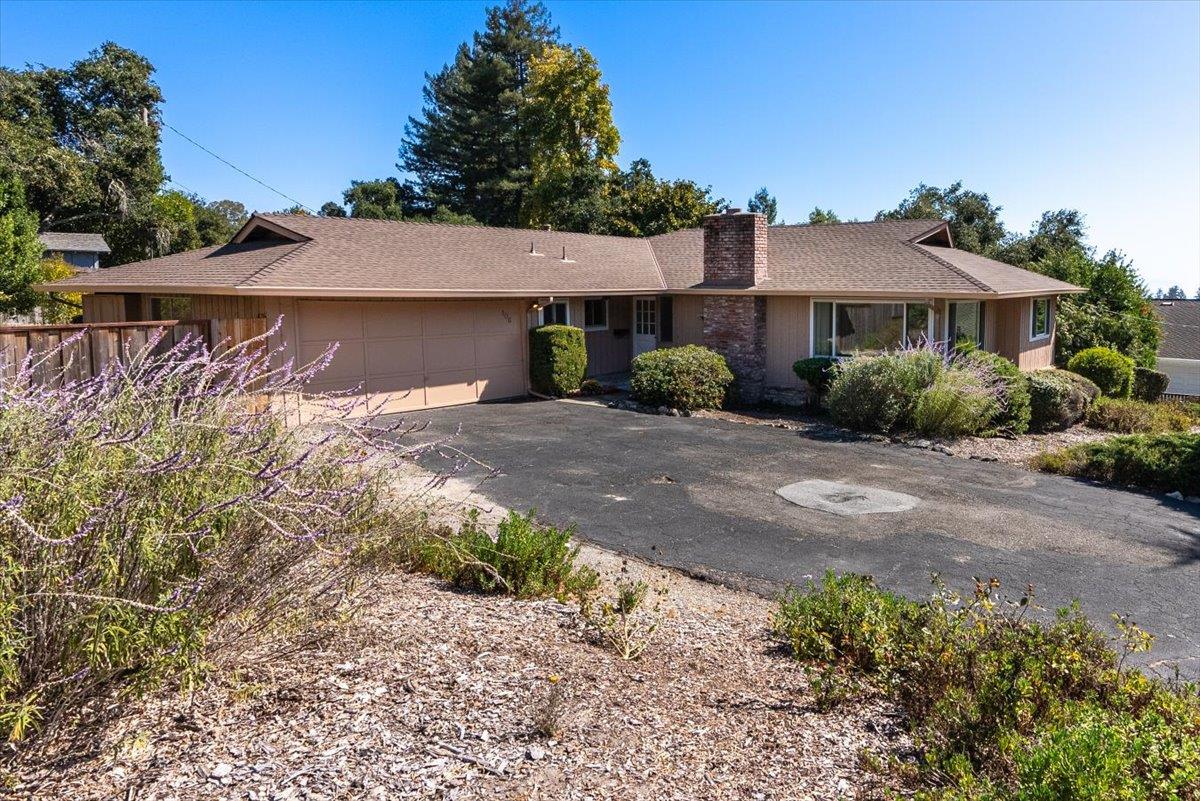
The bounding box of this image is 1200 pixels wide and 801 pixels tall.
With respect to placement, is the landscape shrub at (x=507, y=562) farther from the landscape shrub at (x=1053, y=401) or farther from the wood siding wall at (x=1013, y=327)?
the wood siding wall at (x=1013, y=327)

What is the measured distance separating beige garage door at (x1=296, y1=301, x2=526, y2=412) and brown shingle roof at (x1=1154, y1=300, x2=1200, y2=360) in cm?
2935

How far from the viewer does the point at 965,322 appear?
18781mm

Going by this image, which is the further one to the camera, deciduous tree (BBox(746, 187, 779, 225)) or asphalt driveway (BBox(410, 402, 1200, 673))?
deciduous tree (BBox(746, 187, 779, 225))

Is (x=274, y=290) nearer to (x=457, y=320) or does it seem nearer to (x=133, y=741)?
(x=457, y=320)

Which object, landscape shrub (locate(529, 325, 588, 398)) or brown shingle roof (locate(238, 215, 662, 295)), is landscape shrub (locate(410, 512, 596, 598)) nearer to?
brown shingle roof (locate(238, 215, 662, 295))

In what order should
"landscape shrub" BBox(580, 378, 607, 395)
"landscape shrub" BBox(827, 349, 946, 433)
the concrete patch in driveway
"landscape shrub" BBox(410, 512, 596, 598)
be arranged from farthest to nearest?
"landscape shrub" BBox(580, 378, 607, 395)
"landscape shrub" BBox(827, 349, 946, 433)
the concrete patch in driveway
"landscape shrub" BBox(410, 512, 596, 598)

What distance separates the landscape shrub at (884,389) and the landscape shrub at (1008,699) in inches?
400

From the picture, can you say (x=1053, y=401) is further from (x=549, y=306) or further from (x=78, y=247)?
(x=78, y=247)

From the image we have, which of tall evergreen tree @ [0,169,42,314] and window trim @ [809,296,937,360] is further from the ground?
tall evergreen tree @ [0,169,42,314]

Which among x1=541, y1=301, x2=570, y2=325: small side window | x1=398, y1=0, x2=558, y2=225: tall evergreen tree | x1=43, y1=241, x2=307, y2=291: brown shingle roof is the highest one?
x1=398, y1=0, x2=558, y2=225: tall evergreen tree

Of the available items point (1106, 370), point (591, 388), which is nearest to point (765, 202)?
point (1106, 370)

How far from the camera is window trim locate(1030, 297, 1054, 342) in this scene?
20708mm

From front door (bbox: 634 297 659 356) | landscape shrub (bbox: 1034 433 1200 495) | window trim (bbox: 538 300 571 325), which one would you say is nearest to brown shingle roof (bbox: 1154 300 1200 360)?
front door (bbox: 634 297 659 356)

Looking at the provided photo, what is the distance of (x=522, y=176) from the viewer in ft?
146
